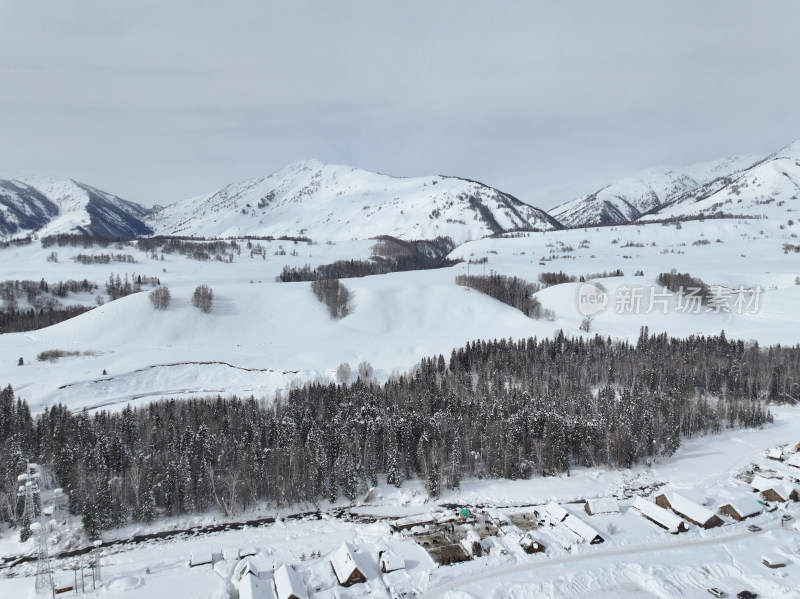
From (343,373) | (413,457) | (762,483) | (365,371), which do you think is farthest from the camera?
(365,371)

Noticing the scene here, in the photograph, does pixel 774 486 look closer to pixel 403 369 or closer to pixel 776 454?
pixel 776 454

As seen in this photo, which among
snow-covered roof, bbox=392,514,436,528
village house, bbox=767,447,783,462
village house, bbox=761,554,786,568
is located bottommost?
village house, bbox=767,447,783,462

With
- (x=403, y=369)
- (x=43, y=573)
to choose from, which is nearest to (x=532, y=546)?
(x=43, y=573)

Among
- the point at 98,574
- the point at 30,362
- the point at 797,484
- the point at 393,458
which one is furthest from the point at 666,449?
the point at 30,362

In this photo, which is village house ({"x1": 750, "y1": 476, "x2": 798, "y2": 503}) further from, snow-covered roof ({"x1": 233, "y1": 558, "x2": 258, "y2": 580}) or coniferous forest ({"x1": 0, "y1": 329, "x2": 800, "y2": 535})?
snow-covered roof ({"x1": 233, "y1": 558, "x2": 258, "y2": 580})

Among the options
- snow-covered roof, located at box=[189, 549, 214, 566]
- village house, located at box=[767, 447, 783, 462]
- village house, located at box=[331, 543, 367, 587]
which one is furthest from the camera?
village house, located at box=[767, 447, 783, 462]

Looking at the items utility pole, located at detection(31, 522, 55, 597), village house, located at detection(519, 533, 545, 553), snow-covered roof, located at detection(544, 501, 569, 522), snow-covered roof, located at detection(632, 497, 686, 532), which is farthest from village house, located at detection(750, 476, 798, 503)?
A: utility pole, located at detection(31, 522, 55, 597)

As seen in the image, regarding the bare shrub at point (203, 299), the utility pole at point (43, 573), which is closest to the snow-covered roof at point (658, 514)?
the utility pole at point (43, 573)
